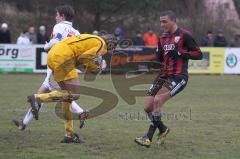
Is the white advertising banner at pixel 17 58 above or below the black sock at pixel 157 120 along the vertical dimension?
above

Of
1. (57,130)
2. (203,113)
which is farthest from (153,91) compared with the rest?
(203,113)

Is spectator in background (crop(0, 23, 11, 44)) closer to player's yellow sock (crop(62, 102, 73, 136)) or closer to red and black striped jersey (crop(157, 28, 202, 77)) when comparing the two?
player's yellow sock (crop(62, 102, 73, 136))

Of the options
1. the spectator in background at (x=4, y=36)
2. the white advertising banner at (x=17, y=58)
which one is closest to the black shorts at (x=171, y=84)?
the white advertising banner at (x=17, y=58)

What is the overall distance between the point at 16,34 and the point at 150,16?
7988mm

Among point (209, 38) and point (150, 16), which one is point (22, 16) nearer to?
point (150, 16)

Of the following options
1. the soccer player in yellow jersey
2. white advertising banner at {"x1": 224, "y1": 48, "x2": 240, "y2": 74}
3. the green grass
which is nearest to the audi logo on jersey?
the soccer player in yellow jersey

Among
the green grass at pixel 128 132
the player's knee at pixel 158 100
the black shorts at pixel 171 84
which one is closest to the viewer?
the green grass at pixel 128 132

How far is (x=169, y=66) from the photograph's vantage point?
10023mm

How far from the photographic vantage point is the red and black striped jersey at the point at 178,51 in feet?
32.3

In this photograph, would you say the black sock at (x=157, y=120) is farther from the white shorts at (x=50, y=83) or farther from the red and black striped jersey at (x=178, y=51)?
the white shorts at (x=50, y=83)

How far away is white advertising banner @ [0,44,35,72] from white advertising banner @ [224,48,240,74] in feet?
27.8

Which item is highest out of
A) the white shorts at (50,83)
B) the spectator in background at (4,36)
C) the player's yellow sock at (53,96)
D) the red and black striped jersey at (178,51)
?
the spectator in background at (4,36)

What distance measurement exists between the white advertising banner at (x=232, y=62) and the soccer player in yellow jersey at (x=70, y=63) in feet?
62.1

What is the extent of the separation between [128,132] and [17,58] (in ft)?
52.6
